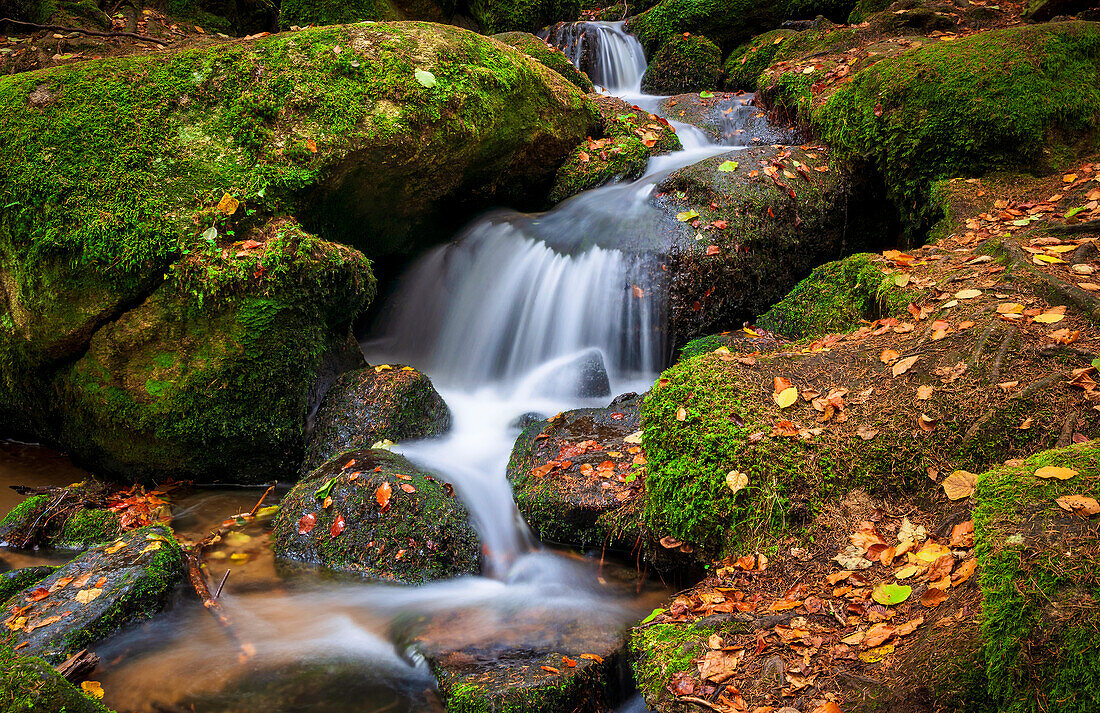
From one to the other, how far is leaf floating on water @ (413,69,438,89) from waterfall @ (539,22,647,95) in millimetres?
5743

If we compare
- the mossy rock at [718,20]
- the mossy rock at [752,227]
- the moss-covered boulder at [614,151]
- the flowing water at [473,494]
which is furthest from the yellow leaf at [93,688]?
the mossy rock at [718,20]

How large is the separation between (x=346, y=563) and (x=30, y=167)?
3.82 m

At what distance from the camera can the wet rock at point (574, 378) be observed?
20.6 feet

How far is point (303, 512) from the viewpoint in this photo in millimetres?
4746

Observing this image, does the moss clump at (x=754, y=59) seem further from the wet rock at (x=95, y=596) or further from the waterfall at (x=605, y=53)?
the wet rock at (x=95, y=596)

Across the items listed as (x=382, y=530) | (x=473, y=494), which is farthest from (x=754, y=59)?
(x=382, y=530)

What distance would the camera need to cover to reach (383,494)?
457cm

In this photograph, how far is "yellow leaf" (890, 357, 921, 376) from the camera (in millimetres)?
3818

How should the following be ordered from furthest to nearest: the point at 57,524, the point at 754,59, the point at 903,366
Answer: the point at 754,59
the point at 57,524
the point at 903,366

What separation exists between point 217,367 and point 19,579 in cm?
189

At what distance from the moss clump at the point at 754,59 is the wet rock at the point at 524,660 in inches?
350

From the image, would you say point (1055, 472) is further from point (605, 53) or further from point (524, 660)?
point (605, 53)

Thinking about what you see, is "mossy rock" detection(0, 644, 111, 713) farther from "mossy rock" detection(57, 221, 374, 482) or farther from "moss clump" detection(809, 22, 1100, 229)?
"moss clump" detection(809, 22, 1100, 229)

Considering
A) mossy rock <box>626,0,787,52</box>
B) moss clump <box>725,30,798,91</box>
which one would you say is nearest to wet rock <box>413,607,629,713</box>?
moss clump <box>725,30,798,91</box>
